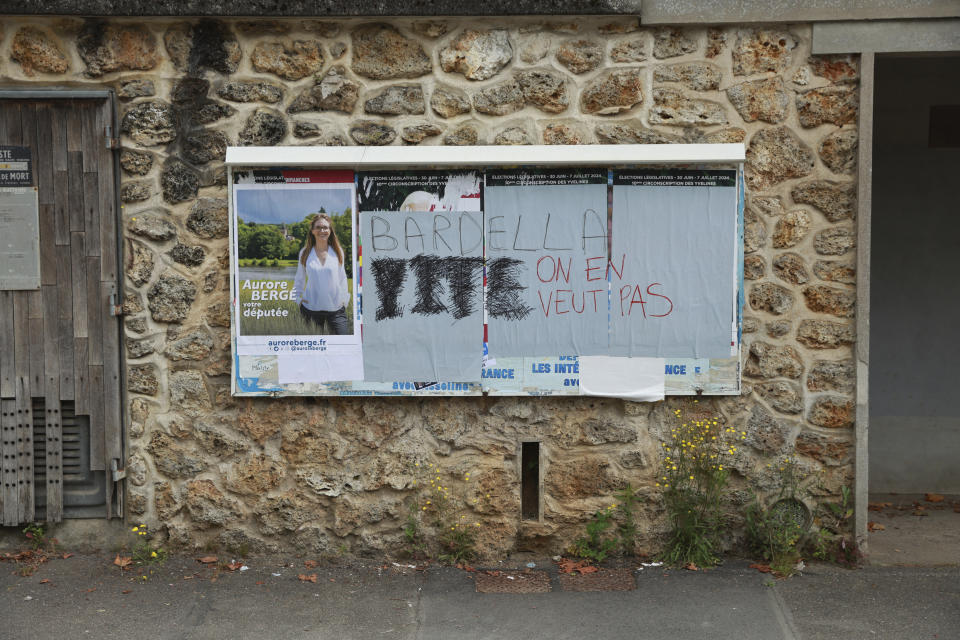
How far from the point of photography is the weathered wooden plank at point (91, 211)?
15.8 ft

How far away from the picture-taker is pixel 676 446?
4.82 metres

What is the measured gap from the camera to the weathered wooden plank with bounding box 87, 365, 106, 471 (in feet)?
16.1

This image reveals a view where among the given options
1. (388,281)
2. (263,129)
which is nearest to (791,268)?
(388,281)

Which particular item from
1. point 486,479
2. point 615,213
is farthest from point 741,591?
point 615,213

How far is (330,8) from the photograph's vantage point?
181 inches

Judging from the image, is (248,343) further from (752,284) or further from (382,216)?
(752,284)

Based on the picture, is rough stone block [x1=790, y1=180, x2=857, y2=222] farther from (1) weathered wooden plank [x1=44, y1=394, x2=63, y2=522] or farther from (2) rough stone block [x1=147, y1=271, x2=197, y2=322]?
(1) weathered wooden plank [x1=44, y1=394, x2=63, y2=522]

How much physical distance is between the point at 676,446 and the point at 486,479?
110 cm

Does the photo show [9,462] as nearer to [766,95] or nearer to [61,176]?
[61,176]

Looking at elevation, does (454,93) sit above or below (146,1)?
below

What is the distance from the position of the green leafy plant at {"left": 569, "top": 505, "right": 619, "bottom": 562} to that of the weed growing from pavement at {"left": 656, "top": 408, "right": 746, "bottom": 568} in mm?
312

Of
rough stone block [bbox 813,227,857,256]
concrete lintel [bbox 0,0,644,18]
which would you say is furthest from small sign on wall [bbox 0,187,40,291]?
rough stone block [bbox 813,227,857,256]

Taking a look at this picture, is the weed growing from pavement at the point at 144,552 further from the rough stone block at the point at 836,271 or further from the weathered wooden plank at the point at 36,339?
the rough stone block at the point at 836,271

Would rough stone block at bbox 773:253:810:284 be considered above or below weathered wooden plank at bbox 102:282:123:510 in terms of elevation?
above
